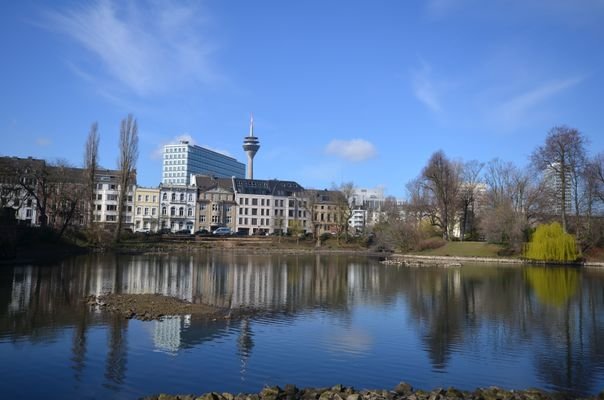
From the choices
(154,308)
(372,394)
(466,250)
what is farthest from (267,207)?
(372,394)

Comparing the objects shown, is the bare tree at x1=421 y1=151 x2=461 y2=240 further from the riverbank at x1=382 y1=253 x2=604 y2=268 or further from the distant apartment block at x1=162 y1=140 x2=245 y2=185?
the distant apartment block at x1=162 y1=140 x2=245 y2=185

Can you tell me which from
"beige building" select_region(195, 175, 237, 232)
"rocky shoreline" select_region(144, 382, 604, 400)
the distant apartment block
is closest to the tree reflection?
"rocky shoreline" select_region(144, 382, 604, 400)

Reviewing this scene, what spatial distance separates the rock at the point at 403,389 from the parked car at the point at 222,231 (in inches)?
3354

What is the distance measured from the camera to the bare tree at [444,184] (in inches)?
3273

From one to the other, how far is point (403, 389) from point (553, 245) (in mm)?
58286

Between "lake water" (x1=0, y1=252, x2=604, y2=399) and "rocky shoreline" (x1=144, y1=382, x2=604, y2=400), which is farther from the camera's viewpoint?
"lake water" (x1=0, y1=252, x2=604, y2=399)

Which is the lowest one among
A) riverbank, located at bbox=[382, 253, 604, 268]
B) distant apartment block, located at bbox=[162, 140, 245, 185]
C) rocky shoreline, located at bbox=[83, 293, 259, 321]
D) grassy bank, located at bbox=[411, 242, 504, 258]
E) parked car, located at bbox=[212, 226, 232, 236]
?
rocky shoreline, located at bbox=[83, 293, 259, 321]

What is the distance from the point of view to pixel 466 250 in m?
76.6

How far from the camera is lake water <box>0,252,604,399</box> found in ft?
49.1

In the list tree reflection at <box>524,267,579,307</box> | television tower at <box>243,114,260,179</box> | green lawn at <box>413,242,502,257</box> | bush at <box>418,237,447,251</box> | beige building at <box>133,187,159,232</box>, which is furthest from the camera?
television tower at <box>243,114,260,179</box>

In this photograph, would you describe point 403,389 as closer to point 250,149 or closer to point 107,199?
point 107,199

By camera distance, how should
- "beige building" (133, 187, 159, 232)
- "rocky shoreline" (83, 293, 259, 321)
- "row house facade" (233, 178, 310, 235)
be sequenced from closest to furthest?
1. "rocky shoreline" (83, 293, 259, 321)
2. "beige building" (133, 187, 159, 232)
3. "row house facade" (233, 178, 310, 235)

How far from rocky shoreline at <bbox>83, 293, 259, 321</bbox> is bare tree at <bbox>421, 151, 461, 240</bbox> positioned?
62349mm

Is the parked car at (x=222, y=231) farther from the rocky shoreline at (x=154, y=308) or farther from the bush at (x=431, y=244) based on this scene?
the rocky shoreline at (x=154, y=308)
